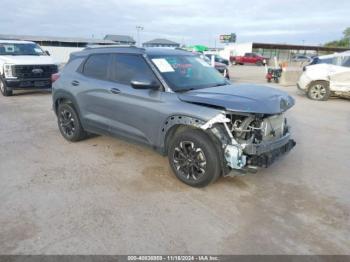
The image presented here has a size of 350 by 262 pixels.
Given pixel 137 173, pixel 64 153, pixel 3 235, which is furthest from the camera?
pixel 64 153

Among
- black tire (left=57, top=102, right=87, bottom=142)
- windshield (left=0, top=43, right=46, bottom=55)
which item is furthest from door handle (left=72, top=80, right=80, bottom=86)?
windshield (left=0, top=43, right=46, bottom=55)

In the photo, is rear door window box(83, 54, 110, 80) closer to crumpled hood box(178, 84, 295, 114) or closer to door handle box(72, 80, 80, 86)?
door handle box(72, 80, 80, 86)

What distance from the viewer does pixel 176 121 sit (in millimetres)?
4137

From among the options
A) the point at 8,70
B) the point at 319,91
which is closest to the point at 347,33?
the point at 319,91

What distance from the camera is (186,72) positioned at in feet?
15.8

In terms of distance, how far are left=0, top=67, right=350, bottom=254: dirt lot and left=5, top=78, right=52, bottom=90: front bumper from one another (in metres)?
5.99

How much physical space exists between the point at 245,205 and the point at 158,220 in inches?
43.6

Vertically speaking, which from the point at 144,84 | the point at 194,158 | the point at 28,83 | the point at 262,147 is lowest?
the point at 194,158

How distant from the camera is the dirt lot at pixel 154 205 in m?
3.03

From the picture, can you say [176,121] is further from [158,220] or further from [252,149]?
[158,220]

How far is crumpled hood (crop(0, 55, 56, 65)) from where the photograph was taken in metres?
11.1

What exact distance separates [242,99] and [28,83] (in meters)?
9.89

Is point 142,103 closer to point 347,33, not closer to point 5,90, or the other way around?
point 5,90

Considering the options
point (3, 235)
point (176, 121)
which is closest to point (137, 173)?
point (176, 121)
